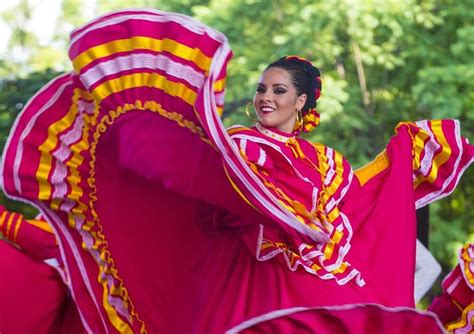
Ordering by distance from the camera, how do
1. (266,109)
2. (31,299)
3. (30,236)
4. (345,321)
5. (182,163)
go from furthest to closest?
(30,236) → (31,299) → (266,109) → (182,163) → (345,321)

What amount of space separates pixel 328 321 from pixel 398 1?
27.1 ft

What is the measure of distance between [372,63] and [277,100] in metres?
7.69

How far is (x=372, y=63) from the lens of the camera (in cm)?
1125

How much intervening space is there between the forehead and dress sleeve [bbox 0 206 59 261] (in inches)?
53.1

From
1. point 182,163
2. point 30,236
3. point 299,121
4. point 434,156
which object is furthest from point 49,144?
point 434,156

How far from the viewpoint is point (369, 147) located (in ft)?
36.3

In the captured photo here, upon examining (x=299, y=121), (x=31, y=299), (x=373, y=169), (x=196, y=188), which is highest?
(x=299, y=121)

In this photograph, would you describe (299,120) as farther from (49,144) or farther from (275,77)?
(49,144)

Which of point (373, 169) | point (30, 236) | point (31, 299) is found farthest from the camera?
point (30, 236)

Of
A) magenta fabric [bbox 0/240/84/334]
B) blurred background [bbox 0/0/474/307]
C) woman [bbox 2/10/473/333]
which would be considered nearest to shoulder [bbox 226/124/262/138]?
woman [bbox 2/10/473/333]

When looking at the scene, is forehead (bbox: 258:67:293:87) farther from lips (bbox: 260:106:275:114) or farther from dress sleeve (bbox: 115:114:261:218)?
dress sleeve (bbox: 115:114:261:218)

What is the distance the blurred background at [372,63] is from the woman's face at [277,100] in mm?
6128

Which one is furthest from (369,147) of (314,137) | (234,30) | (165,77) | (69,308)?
(165,77)

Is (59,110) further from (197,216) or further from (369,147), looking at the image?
(369,147)
